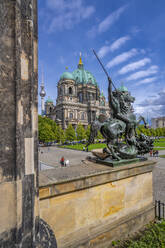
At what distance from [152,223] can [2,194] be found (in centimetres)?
467

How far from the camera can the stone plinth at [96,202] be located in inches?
123

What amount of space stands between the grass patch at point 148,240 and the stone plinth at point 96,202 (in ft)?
0.59

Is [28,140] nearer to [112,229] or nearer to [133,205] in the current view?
[112,229]

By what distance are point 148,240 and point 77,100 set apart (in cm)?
7948

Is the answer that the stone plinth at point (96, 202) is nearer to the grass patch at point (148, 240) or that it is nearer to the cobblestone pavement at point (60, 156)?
the grass patch at point (148, 240)

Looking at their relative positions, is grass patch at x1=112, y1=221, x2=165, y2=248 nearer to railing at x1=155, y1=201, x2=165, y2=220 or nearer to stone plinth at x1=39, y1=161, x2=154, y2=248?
stone plinth at x1=39, y1=161, x2=154, y2=248

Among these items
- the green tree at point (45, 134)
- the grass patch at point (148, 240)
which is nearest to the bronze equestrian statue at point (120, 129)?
the grass patch at point (148, 240)

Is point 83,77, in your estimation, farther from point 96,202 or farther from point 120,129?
point 96,202

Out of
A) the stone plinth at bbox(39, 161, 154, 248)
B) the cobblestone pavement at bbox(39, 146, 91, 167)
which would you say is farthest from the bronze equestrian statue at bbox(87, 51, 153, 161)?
the cobblestone pavement at bbox(39, 146, 91, 167)

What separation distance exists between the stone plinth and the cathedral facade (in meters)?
59.8

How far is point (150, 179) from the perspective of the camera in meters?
4.81

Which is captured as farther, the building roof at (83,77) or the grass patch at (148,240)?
the building roof at (83,77)

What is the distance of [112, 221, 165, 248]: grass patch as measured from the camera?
3479mm

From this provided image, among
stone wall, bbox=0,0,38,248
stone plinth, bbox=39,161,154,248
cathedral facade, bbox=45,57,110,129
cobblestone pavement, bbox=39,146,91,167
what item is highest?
cathedral facade, bbox=45,57,110,129
